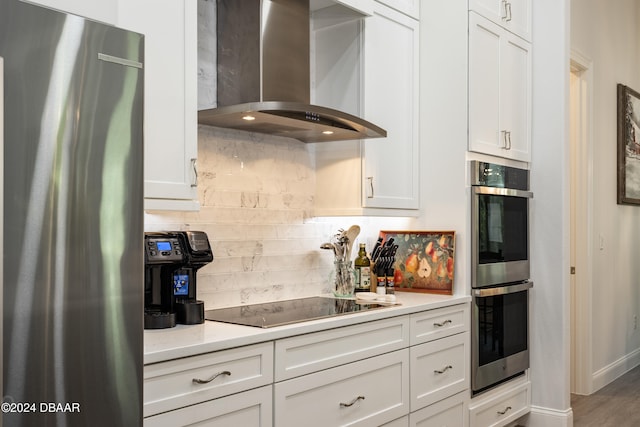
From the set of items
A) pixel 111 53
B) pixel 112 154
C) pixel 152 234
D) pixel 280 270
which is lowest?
pixel 280 270

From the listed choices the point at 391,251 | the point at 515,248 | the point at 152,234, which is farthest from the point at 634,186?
the point at 152,234

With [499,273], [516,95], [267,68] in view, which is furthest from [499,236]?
[267,68]

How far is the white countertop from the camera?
1.86 m

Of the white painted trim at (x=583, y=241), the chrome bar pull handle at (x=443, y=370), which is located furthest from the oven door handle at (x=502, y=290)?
the white painted trim at (x=583, y=241)

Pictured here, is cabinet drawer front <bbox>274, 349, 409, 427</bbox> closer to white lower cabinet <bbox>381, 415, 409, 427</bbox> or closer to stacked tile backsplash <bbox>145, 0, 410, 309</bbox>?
white lower cabinet <bbox>381, 415, 409, 427</bbox>

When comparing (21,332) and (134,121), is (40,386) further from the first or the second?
(134,121)

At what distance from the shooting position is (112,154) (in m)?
1.51

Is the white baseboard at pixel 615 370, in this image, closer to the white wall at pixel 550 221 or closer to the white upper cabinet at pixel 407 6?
the white wall at pixel 550 221

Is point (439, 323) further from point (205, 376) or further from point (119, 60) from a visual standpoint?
point (119, 60)

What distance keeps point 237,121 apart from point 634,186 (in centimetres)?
429

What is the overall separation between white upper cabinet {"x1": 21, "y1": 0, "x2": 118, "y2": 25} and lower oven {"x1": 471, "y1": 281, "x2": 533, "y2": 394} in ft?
7.87

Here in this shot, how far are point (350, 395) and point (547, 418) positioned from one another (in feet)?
6.07

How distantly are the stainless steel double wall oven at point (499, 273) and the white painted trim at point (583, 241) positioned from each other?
105cm

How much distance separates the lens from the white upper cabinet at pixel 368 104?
3.12 metres
